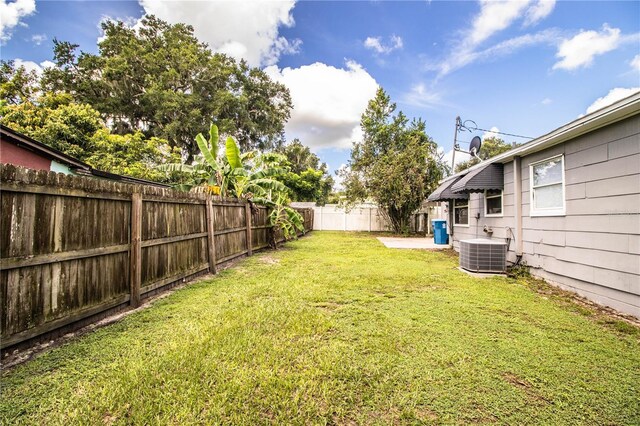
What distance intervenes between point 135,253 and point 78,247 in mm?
766

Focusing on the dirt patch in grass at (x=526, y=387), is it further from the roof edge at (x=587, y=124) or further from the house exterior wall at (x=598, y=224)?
the roof edge at (x=587, y=124)

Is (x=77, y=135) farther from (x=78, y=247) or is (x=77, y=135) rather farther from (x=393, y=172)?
(x=393, y=172)

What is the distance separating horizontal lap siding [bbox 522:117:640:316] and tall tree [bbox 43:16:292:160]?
23.2m

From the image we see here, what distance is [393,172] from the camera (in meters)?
17.0

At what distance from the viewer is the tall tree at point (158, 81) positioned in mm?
20812

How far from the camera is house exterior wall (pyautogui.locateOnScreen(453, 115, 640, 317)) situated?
3707 mm

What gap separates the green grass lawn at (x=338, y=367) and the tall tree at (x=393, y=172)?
44.2 ft

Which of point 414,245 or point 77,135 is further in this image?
point 77,135

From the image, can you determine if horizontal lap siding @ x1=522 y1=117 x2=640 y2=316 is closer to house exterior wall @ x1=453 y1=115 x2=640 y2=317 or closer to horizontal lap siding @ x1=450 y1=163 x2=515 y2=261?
house exterior wall @ x1=453 y1=115 x2=640 y2=317

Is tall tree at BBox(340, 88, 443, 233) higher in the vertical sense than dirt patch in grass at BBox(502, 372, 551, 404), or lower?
higher

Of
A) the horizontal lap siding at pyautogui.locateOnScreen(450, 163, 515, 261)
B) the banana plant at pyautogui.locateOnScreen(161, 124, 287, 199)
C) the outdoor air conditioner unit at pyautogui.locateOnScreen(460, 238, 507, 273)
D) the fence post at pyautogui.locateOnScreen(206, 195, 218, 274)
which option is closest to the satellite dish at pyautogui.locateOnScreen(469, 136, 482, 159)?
the horizontal lap siding at pyautogui.locateOnScreen(450, 163, 515, 261)

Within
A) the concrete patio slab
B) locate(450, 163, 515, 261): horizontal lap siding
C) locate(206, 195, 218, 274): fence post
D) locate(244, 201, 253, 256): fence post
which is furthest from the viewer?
the concrete patio slab

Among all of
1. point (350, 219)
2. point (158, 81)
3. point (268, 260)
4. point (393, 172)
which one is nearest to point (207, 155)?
point (268, 260)

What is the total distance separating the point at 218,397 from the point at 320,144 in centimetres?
3612
